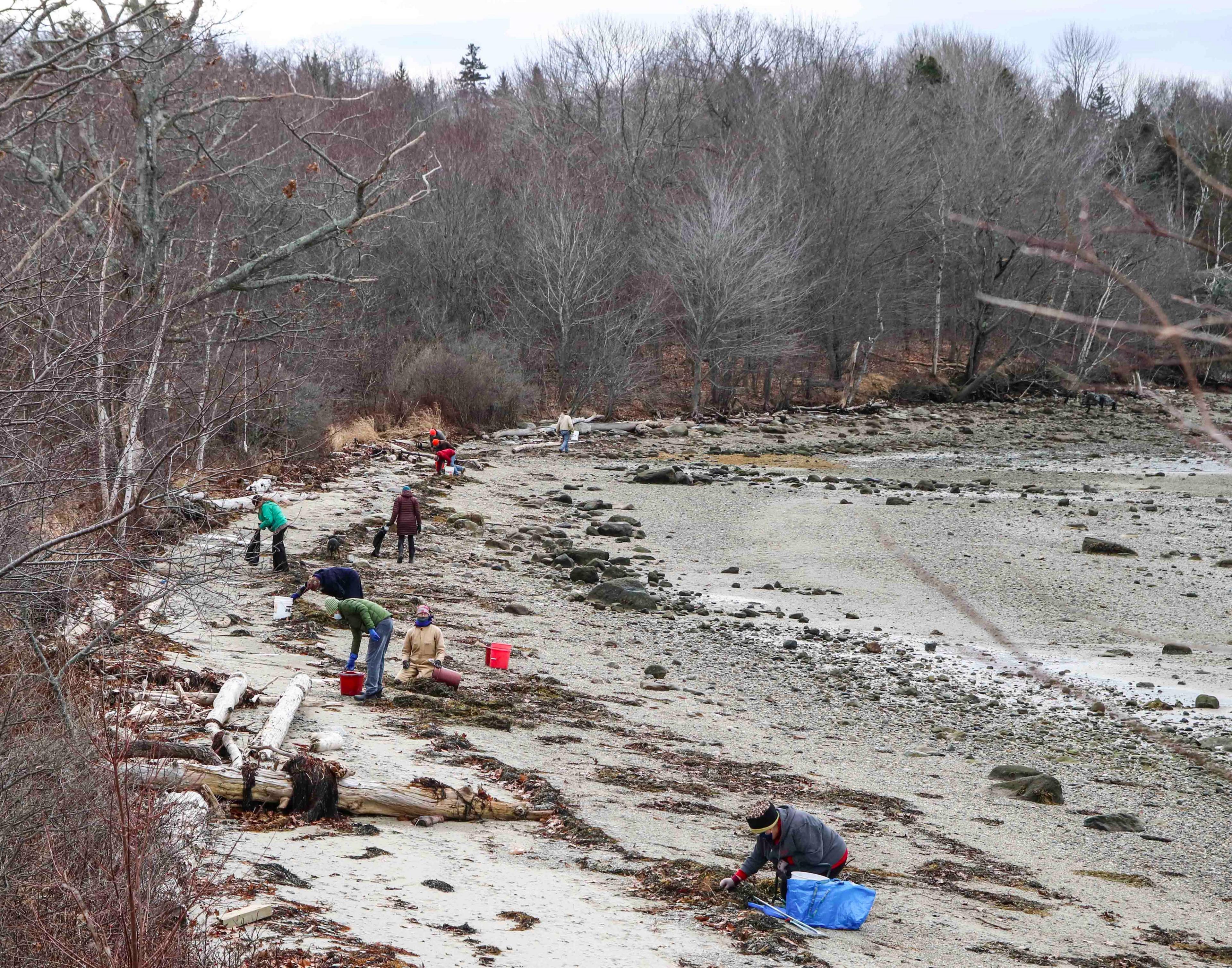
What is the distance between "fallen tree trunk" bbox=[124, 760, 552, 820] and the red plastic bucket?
4.97 metres

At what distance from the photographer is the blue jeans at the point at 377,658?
1214 centimetres

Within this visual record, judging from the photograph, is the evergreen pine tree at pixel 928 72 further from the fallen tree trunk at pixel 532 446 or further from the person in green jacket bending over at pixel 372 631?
the person in green jacket bending over at pixel 372 631

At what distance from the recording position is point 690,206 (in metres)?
51.3

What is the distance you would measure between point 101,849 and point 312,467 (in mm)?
23261

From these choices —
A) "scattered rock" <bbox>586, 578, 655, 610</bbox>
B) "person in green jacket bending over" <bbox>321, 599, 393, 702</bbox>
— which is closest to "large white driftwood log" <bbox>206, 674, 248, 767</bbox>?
"person in green jacket bending over" <bbox>321, 599, 393, 702</bbox>

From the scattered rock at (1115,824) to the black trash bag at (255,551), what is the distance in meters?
10.8

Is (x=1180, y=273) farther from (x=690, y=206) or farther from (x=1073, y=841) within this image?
(x=1073, y=841)

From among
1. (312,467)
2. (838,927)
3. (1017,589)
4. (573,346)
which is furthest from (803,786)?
(573,346)

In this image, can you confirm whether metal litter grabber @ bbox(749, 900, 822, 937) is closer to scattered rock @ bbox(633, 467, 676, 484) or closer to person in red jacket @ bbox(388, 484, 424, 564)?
person in red jacket @ bbox(388, 484, 424, 564)

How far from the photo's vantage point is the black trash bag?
1644 centimetres

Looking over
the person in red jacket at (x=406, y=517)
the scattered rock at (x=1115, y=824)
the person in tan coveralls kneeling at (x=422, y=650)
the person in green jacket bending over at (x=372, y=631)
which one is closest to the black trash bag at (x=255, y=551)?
the person in red jacket at (x=406, y=517)

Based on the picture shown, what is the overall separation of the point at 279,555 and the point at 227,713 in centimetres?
794

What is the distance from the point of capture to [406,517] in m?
20.4

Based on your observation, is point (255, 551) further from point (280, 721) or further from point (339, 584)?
point (280, 721)
